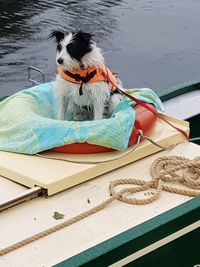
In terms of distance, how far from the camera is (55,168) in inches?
149

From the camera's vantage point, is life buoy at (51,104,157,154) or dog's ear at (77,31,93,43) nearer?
life buoy at (51,104,157,154)

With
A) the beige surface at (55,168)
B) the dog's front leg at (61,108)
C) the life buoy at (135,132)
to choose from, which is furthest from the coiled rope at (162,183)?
the dog's front leg at (61,108)

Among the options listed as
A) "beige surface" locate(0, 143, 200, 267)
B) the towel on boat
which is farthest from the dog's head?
"beige surface" locate(0, 143, 200, 267)

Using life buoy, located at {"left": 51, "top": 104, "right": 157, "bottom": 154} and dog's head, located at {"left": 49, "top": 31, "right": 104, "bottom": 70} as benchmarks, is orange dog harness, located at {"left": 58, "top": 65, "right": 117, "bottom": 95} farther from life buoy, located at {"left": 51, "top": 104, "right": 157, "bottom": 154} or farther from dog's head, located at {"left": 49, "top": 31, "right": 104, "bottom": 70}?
life buoy, located at {"left": 51, "top": 104, "right": 157, "bottom": 154}

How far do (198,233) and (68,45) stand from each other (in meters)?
1.64

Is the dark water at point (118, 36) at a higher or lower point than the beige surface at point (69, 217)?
lower

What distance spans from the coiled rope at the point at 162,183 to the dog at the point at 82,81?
695mm

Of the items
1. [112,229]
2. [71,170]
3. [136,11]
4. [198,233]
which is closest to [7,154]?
[71,170]

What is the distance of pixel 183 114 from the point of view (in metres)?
5.45

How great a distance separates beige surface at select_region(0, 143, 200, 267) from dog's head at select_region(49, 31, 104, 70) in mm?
871

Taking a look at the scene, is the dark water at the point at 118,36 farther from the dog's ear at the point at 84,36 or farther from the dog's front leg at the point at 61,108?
the dog's ear at the point at 84,36

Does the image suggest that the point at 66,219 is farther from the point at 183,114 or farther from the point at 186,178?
the point at 183,114

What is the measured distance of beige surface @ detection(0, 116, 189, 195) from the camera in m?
3.64

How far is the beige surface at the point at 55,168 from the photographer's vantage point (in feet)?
11.9
